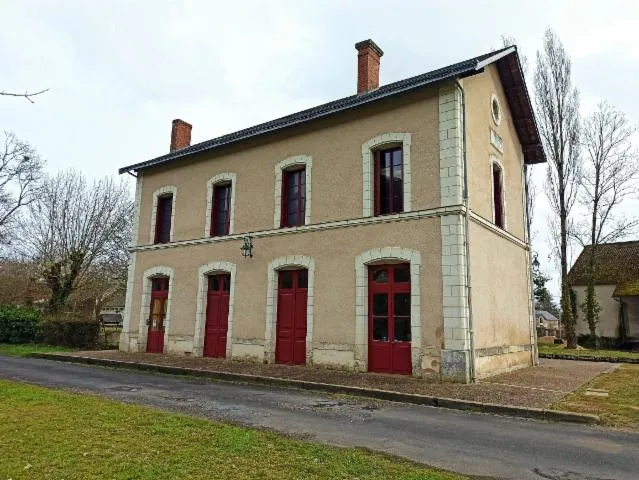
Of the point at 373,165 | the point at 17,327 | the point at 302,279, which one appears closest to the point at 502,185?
the point at 373,165

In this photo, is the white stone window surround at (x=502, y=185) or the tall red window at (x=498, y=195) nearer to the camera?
the white stone window surround at (x=502, y=185)

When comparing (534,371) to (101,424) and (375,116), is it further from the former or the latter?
(101,424)

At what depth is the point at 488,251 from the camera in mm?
10930

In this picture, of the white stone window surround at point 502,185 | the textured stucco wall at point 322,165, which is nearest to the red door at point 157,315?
the textured stucco wall at point 322,165

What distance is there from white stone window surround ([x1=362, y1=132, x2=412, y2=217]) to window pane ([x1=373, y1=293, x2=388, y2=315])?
1.81 metres

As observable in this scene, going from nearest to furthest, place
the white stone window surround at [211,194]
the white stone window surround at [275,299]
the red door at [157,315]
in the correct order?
1. the white stone window surround at [275,299]
2. the white stone window surround at [211,194]
3. the red door at [157,315]

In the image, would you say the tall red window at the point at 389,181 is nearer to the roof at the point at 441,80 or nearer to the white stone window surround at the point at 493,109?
the roof at the point at 441,80

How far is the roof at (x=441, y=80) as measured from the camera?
9.88 meters

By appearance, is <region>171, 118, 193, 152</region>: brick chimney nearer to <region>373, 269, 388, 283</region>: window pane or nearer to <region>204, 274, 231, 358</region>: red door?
<region>204, 274, 231, 358</region>: red door

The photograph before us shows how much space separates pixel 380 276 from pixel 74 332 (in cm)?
1249

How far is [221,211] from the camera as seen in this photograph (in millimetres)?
14133

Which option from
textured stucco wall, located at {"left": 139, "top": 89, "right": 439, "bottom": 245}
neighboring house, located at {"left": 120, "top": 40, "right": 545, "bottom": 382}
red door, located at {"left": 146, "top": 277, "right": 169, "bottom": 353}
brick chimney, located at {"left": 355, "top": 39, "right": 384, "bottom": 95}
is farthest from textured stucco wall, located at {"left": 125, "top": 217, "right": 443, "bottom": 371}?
brick chimney, located at {"left": 355, "top": 39, "right": 384, "bottom": 95}

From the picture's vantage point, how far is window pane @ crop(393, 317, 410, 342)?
9922 mm

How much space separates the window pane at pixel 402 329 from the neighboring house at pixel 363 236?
0.03 metres
